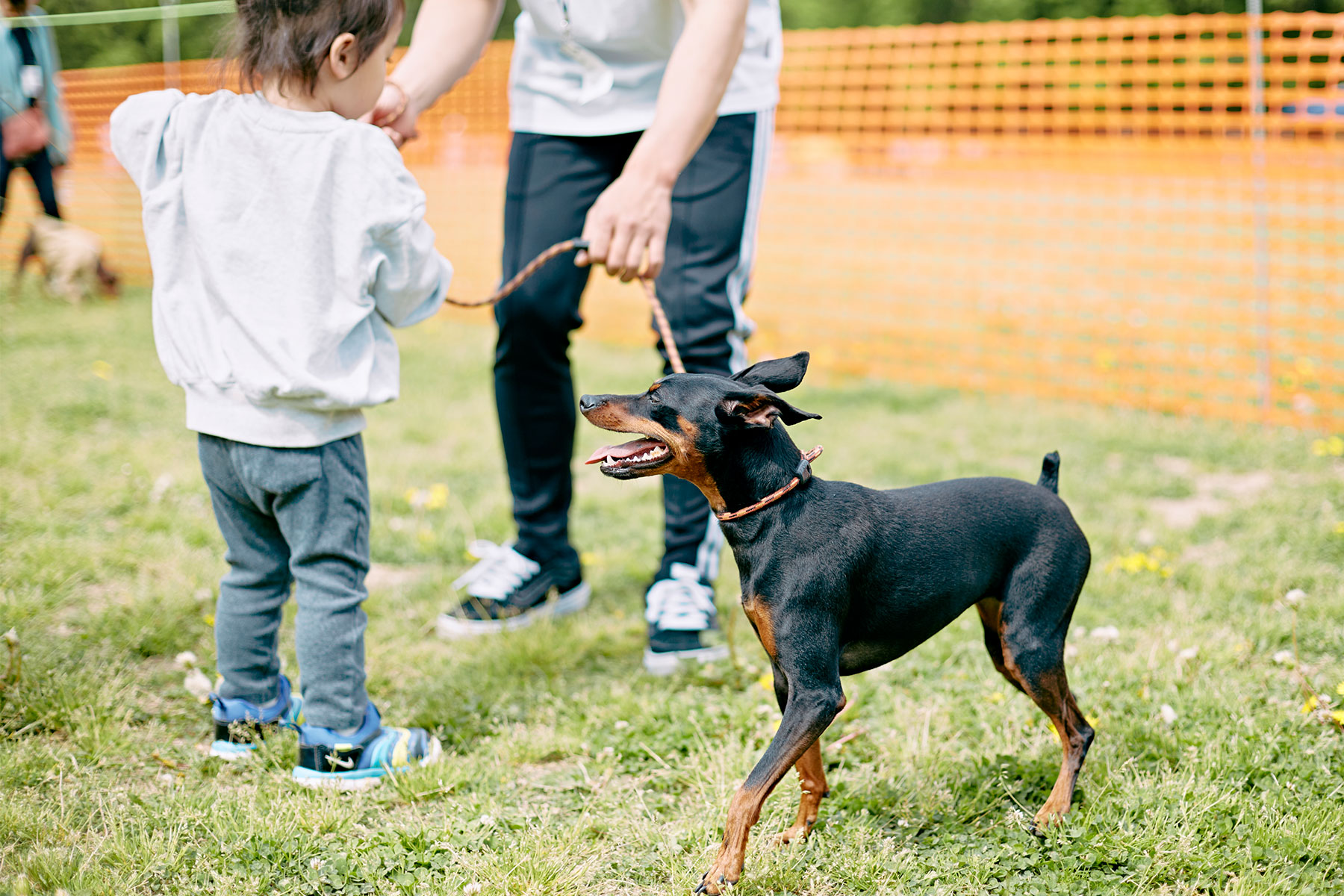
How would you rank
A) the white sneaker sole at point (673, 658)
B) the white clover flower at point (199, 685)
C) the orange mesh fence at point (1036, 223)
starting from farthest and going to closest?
1. the orange mesh fence at point (1036, 223)
2. the white sneaker sole at point (673, 658)
3. the white clover flower at point (199, 685)

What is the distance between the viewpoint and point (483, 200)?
11.3 metres

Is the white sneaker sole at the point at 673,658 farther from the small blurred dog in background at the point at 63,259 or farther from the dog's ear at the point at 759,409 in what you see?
the small blurred dog in background at the point at 63,259

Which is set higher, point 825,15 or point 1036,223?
point 825,15

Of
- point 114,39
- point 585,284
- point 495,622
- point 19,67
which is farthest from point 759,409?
point 114,39

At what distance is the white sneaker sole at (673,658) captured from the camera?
319 cm

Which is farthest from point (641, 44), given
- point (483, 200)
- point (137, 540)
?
point (483, 200)

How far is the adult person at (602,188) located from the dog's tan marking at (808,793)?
0.91 meters

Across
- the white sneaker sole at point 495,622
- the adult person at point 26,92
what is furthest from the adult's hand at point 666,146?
the adult person at point 26,92

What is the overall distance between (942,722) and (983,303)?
6.52m

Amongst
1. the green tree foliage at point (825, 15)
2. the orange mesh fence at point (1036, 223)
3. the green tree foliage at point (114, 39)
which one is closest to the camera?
the green tree foliage at point (114, 39)

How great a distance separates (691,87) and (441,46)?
37.3 inches

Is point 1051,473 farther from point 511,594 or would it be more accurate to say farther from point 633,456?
point 511,594

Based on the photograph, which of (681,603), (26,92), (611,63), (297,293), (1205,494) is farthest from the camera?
(26,92)

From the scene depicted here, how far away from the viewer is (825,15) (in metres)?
30.8
